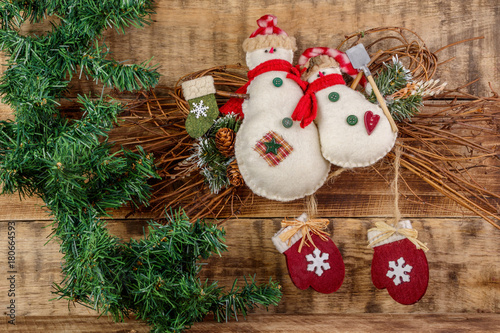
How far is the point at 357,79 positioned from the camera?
89 cm

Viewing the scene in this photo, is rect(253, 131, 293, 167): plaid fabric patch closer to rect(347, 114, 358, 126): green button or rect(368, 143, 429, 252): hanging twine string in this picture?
rect(347, 114, 358, 126): green button

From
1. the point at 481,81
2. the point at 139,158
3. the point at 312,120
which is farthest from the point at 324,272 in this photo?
the point at 481,81

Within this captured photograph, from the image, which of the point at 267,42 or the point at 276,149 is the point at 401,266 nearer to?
the point at 276,149

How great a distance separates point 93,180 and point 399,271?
0.72 m

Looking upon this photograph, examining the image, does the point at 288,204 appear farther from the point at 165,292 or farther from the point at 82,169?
the point at 82,169

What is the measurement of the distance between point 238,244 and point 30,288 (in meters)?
0.56

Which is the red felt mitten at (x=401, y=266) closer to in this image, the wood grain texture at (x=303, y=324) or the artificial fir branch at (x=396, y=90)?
the wood grain texture at (x=303, y=324)

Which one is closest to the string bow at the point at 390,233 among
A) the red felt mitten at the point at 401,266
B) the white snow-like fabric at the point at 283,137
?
the red felt mitten at the point at 401,266

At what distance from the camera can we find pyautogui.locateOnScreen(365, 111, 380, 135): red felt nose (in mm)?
817

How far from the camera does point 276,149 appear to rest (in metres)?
0.82

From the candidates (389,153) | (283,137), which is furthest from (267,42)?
(389,153)

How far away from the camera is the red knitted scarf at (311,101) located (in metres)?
0.83

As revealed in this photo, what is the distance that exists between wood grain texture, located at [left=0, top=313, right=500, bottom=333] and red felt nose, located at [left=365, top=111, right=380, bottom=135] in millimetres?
500

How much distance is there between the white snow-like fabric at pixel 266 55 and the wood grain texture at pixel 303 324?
24.7 inches
